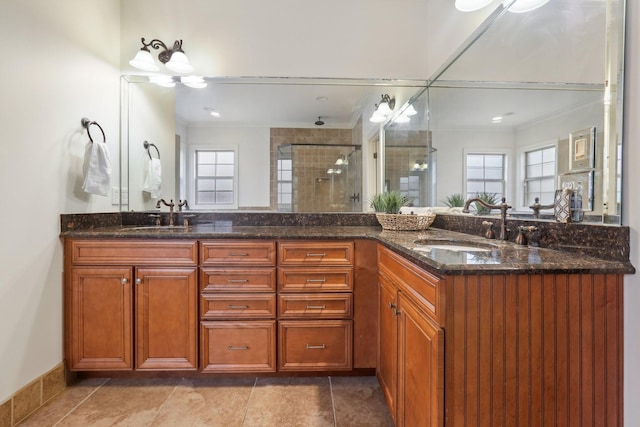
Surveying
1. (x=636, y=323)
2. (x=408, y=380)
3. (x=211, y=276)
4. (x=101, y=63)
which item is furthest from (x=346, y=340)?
(x=101, y=63)

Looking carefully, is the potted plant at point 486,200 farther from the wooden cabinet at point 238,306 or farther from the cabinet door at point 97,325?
the cabinet door at point 97,325

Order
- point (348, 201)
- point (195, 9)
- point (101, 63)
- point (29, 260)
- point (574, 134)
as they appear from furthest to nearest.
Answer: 1. point (348, 201)
2. point (195, 9)
3. point (101, 63)
4. point (29, 260)
5. point (574, 134)

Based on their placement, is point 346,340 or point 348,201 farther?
point 348,201

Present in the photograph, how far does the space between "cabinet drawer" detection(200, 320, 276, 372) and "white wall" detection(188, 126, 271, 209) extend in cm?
95

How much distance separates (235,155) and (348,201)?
3.19 feet

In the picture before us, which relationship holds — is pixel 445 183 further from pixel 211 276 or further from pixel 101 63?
pixel 101 63

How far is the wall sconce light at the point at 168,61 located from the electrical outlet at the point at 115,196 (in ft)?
2.95

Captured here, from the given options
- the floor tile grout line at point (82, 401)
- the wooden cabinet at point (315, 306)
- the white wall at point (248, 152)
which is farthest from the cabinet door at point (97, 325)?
the white wall at point (248, 152)

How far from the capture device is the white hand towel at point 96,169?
70.0 inches

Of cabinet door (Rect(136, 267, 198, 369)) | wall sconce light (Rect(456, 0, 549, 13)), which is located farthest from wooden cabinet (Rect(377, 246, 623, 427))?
cabinet door (Rect(136, 267, 198, 369))

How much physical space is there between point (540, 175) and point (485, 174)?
356 mm

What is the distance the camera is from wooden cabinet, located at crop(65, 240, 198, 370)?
168cm

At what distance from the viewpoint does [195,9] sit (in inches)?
87.0

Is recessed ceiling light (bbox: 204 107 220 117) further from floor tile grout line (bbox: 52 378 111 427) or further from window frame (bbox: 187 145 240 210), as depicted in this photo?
floor tile grout line (bbox: 52 378 111 427)
